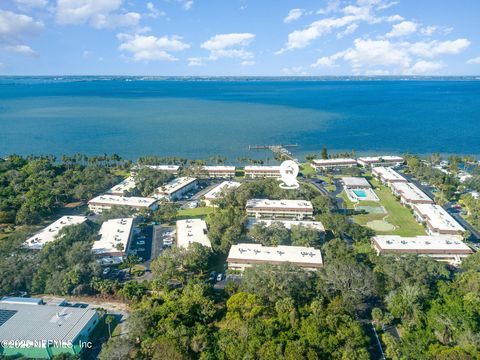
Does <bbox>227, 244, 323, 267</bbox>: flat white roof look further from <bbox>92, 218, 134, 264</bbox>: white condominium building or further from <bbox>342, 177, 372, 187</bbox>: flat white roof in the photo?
<bbox>342, 177, 372, 187</bbox>: flat white roof

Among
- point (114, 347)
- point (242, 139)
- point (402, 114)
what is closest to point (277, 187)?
point (114, 347)

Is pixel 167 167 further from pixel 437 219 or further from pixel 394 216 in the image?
pixel 437 219

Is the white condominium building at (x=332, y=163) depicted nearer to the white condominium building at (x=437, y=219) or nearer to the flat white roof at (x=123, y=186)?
the white condominium building at (x=437, y=219)

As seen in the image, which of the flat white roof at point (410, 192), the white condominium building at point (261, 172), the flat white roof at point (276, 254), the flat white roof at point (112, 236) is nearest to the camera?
the flat white roof at point (276, 254)

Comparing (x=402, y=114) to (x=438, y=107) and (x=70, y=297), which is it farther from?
(x=70, y=297)

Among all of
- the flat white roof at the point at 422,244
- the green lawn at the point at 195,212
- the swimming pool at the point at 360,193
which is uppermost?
the flat white roof at the point at 422,244

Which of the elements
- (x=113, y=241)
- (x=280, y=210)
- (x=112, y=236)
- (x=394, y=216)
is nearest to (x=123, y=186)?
(x=112, y=236)

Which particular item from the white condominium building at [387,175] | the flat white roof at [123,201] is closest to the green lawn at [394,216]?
the white condominium building at [387,175]
